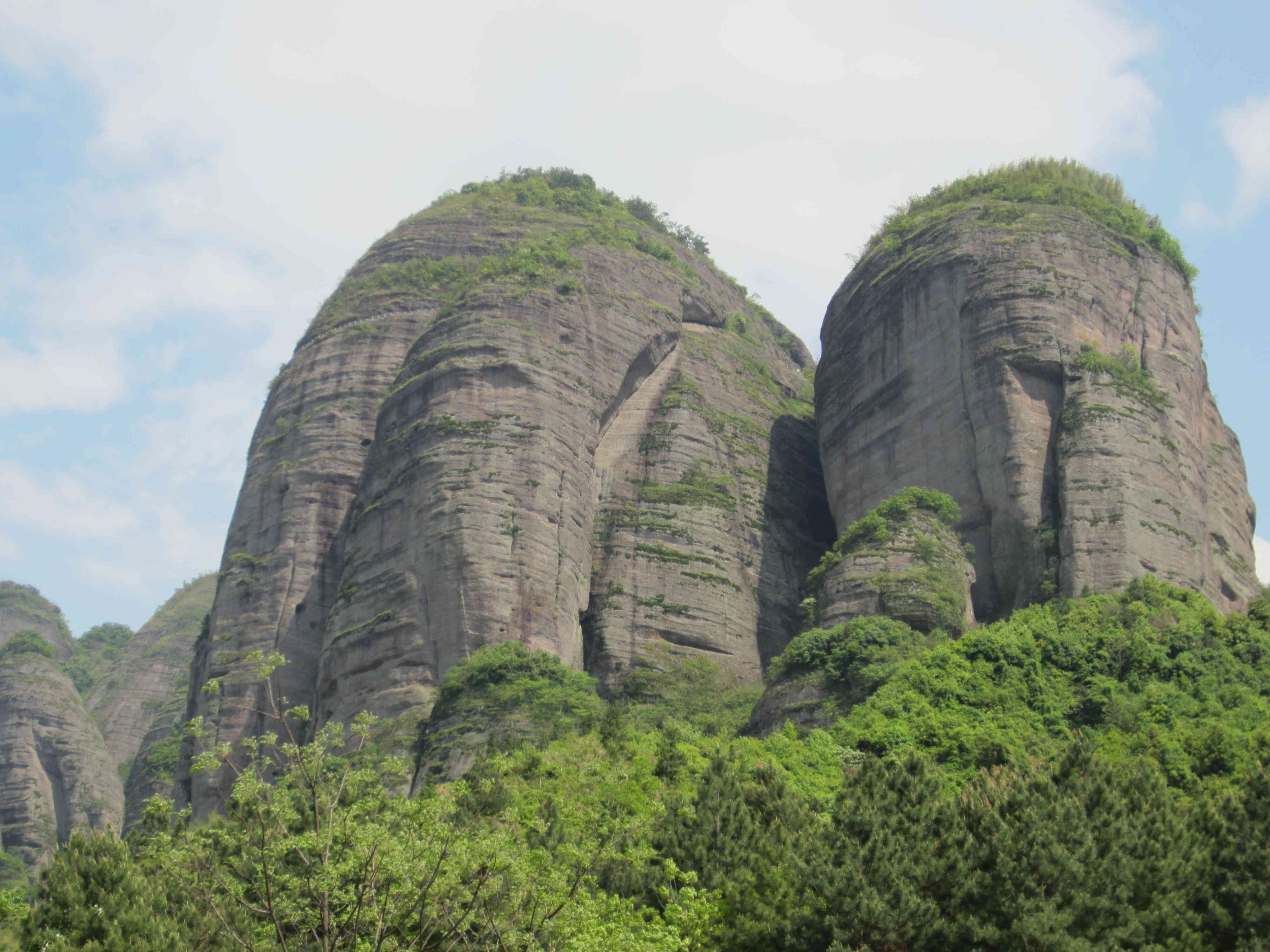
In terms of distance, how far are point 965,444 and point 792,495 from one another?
13497 millimetres

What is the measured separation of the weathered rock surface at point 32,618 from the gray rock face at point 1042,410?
79.0 m

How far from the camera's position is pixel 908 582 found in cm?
4572

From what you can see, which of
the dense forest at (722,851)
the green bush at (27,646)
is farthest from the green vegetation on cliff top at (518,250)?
the green bush at (27,646)

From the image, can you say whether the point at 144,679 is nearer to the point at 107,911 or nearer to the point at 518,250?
the point at 518,250

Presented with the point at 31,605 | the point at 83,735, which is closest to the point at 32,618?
the point at 31,605

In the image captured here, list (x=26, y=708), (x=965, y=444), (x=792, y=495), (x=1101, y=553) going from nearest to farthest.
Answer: (x=1101, y=553) → (x=965, y=444) → (x=792, y=495) → (x=26, y=708)

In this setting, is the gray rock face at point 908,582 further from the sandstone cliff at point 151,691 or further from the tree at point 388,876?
the sandstone cliff at point 151,691

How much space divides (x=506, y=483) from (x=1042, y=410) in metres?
20.2

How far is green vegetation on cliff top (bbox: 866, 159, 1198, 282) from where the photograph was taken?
5619 centimetres

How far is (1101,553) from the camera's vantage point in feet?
146

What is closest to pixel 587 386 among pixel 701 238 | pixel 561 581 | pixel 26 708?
pixel 561 581

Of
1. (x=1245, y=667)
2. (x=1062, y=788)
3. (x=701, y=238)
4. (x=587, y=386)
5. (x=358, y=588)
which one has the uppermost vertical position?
(x=701, y=238)

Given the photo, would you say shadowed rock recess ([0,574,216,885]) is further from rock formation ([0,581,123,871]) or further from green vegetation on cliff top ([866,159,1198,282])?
green vegetation on cliff top ([866,159,1198,282])

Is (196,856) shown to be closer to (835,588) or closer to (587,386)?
(835,588)
